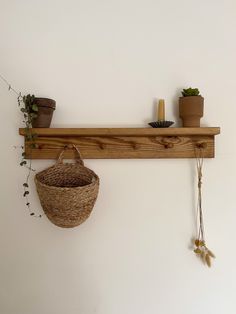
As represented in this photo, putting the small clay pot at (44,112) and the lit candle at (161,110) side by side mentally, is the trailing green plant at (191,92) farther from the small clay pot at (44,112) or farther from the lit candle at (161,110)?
the small clay pot at (44,112)

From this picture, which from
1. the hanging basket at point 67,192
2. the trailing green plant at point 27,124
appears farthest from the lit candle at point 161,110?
the trailing green plant at point 27,124

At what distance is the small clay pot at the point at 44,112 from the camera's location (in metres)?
0.88

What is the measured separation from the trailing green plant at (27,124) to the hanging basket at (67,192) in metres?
0.09

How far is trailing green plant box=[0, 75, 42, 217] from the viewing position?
89 cm

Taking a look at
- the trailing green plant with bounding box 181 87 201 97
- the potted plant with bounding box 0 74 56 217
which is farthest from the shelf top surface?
the trailing green plant with bounding box 181 87 201 97

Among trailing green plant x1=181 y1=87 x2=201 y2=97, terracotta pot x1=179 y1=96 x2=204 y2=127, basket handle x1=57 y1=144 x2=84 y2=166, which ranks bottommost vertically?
basket handle x1=57 y1=144 x2=84 y2=166

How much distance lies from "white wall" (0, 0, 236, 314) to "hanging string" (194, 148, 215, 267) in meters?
0.02

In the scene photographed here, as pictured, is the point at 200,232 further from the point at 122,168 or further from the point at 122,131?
the point at 122,131

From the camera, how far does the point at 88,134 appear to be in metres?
0.89

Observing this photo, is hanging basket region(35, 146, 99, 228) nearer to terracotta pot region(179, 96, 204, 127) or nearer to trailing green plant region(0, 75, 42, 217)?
trailing green plant region(0, 75, 42, 217)

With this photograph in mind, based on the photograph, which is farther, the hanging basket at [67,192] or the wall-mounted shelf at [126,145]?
the wall-mounted shelf at [126,145]

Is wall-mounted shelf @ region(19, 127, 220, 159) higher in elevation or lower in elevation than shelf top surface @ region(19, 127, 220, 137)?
lower

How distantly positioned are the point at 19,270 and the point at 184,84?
100 centimetres

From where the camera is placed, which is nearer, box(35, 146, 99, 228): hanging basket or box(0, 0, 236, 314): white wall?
box(35, 146, 99, 228): hanging basket
